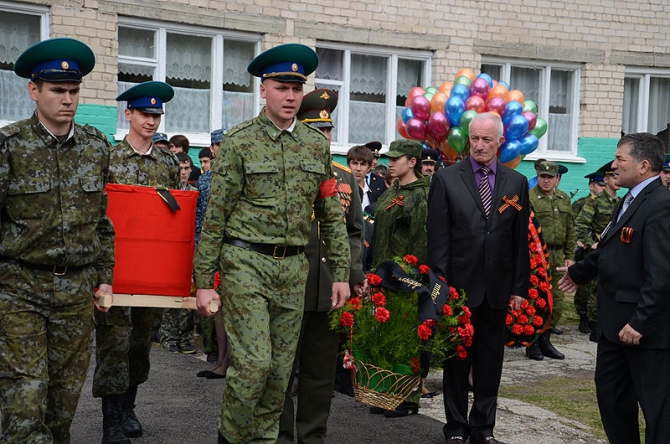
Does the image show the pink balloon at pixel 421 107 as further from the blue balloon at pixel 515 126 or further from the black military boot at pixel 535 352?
the black military boot at pixel 535 352

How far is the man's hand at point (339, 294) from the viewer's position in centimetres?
524

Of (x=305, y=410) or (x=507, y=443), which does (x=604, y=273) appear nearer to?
(x=507, y=443)

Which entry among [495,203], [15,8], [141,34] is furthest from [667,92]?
[495,203]

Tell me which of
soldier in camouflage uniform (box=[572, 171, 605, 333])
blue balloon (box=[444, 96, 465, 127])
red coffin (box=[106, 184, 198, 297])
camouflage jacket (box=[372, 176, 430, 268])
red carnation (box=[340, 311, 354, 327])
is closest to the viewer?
red coffin (box=[106, 184, 198, 297])

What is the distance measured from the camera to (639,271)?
17.1ft

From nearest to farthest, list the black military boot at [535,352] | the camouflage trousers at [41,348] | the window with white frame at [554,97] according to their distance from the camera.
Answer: the camouflage trousers at [41,348] < the black military boot at [535,352] < the window with white frame at [554,97]

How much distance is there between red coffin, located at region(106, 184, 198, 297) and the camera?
18.4 ft

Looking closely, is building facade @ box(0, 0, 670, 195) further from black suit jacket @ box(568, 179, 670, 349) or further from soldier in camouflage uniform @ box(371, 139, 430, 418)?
black suit jacket @ box(568, 179, 670, 349)

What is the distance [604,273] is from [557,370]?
13.3 feet

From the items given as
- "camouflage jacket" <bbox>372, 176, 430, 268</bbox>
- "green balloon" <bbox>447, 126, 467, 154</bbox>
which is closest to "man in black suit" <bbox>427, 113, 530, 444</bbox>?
"camouflage jacket" <bbox>372, 176, 430, 268</bbox>

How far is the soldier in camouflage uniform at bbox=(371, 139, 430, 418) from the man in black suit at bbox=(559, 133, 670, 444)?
2315mm

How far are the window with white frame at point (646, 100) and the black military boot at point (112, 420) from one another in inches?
590

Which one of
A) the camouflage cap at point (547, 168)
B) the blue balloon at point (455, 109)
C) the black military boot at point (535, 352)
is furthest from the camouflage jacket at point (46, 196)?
the blue balloon at point (455, 109)

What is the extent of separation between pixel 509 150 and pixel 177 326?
5.55 meters
